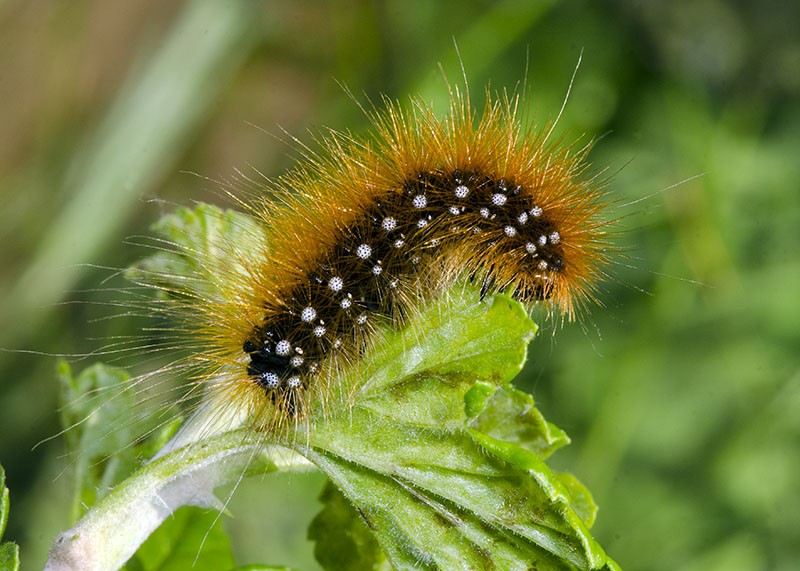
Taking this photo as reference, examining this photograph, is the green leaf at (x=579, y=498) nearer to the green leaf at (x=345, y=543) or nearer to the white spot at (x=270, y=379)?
the green leaf at (x=345, y=543)

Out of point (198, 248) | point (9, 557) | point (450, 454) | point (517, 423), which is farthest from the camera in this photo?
point (198, 248)

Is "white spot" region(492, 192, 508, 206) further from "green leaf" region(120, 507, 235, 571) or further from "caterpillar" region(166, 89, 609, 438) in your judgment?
"green leaf" region(120, 507, 235, 571)

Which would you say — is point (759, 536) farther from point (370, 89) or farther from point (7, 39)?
point (7, 39)

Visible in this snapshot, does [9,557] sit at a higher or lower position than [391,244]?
lower

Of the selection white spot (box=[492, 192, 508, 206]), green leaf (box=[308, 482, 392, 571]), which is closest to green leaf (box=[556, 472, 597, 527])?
green leaf (box=[308, 482, 392, 571])

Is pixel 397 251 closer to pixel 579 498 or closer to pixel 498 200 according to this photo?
pixel 498 200

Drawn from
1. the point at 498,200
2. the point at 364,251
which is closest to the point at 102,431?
the point at 364,251
